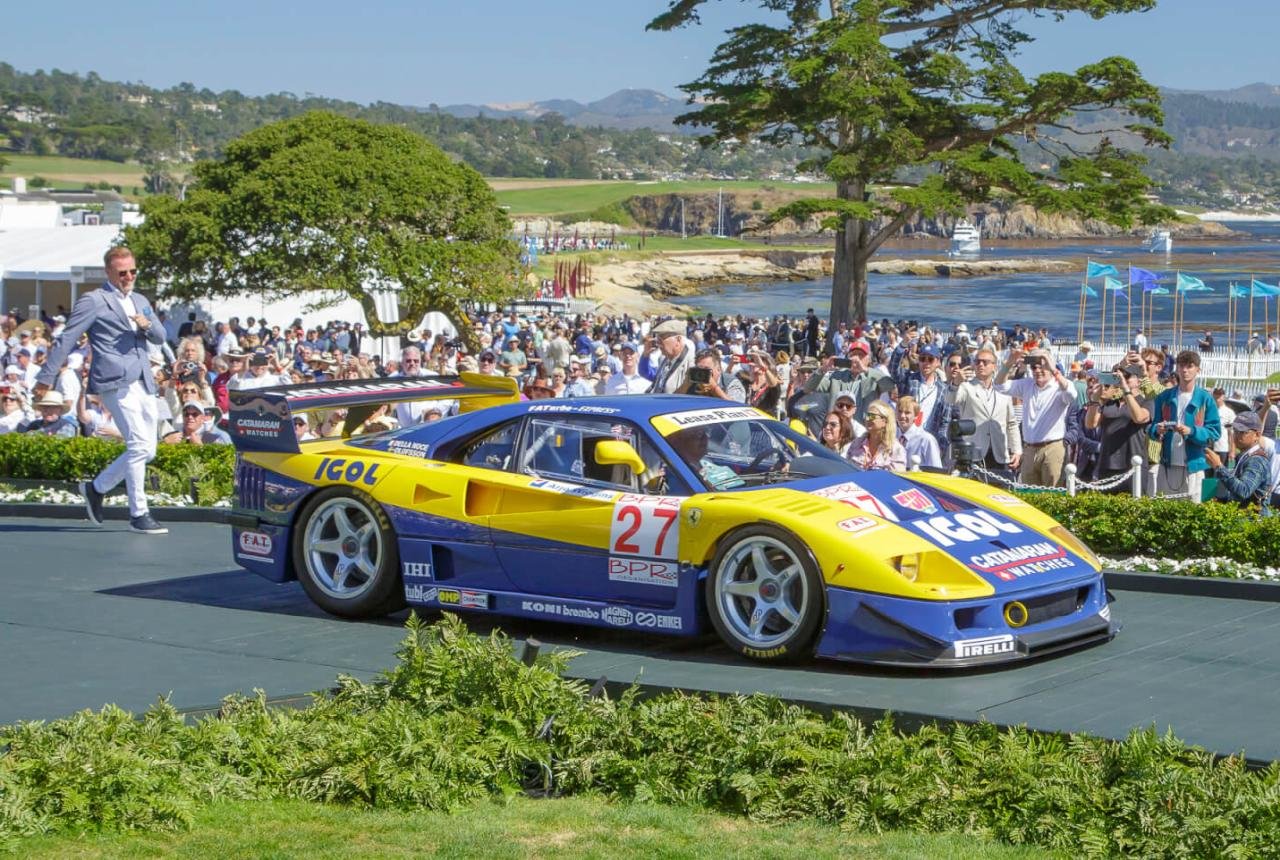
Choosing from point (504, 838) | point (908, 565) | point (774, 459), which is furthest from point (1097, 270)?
point (504, 838)

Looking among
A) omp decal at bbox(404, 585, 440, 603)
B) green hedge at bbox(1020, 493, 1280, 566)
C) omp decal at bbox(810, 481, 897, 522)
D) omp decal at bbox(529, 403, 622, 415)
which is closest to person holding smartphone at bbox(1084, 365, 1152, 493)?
green hedge at bbox(1020, 493, 1280, 566)

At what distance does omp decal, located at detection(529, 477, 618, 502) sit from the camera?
8.65 meters

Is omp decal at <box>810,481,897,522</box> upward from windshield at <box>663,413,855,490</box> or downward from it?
downward

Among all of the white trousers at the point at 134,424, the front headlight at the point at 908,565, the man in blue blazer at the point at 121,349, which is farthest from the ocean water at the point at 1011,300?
the front headlight at the point at 908,565

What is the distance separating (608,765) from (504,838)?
2.58 ft

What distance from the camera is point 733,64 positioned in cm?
4369

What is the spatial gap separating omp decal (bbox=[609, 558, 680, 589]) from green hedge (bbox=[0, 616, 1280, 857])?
1286mm

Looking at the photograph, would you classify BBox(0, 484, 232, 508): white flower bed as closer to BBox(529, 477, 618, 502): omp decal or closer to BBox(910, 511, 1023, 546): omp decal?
BBox(529, 477, 618, 502): omp decal

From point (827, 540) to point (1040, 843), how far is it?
8.22 ft

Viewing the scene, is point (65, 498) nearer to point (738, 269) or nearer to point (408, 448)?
point (408, 448)

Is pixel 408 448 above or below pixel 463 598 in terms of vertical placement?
above

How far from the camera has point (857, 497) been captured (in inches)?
327

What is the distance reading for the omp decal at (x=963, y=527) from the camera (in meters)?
7.93

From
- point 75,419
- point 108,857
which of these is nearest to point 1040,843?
point 108,857
